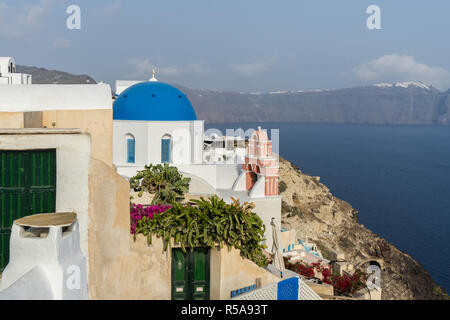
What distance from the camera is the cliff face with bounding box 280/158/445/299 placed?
3816 cm

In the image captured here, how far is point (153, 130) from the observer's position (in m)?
23.0

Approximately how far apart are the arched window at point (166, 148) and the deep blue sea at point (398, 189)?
35.4m

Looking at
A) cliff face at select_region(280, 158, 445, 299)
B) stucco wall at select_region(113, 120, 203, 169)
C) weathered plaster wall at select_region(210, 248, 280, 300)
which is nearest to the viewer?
weathered plaster wall at select_region(210, 248, 280, 300)

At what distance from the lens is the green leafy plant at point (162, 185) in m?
16.1

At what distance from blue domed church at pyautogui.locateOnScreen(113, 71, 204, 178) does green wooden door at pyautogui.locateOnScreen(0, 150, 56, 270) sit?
14797mm

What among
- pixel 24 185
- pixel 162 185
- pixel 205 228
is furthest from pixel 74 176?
pixel 162 185

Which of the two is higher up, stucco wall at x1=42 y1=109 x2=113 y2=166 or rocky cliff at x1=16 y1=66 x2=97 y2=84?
rocky cliff at x1=16 y1=66 x2=97 y2=84

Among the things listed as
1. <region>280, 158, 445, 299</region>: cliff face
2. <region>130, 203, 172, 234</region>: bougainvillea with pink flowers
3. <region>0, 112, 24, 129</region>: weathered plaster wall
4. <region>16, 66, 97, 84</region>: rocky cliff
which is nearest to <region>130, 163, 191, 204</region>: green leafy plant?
<region>130, 203, 172, 234</region>: bougainvillea with pink flowers

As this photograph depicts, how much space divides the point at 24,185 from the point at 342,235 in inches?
1594

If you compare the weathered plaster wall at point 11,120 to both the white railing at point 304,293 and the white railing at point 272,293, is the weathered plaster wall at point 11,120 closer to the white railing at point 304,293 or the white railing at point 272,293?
the white railing at point 272,293

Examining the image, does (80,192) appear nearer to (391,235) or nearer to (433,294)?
(433,294)

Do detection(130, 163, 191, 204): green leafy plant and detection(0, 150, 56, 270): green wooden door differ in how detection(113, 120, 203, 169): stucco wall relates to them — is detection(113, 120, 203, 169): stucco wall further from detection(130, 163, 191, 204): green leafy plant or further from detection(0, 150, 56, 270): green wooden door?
detection(0, 150, 56, 270): green wooden door

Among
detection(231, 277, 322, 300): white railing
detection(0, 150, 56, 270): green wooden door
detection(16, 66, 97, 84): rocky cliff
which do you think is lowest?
detection(231, 277, 322, 300): white railing
